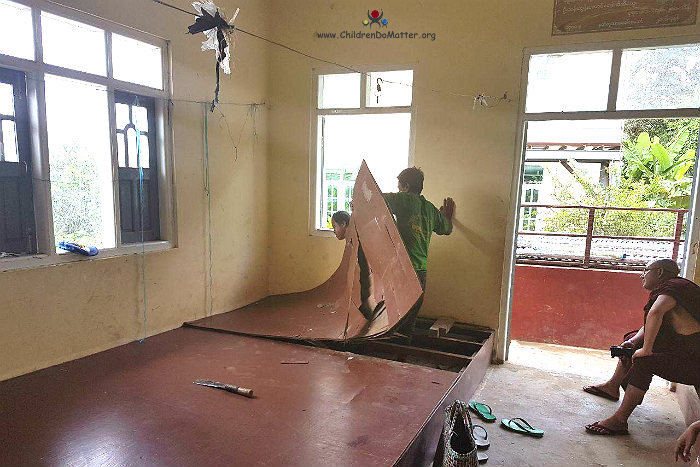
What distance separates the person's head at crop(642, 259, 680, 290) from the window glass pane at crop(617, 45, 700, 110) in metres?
1.41

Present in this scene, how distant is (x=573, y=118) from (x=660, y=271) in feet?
4.94

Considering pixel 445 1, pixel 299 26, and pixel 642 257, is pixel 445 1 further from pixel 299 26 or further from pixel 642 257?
pixel 642 257

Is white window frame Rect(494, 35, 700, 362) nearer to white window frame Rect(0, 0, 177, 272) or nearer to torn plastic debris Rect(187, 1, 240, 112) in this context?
torn plastic debris Rect(187, 1, 240, 112)

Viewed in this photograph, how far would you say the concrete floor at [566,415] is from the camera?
2.49 metres

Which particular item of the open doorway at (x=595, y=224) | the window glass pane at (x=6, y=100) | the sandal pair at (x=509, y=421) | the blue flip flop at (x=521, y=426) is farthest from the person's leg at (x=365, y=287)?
the window glass pane at (x=6, y=100)

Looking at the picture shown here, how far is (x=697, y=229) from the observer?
11.2 ft

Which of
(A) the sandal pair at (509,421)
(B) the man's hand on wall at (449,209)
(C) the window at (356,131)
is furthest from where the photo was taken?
(C) the window at (356,131)

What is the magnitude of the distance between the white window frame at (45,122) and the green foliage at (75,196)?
0.09 m

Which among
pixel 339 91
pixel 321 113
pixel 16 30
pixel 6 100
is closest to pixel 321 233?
pixel 321 113

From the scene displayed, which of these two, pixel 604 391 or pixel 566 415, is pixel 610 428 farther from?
pixel 604 391

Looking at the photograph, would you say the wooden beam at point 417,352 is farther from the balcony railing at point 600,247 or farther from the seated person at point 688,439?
the balcony railing at point 600,247

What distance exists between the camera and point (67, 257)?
3.07 m

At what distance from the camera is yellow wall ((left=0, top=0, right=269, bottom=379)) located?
114 inches

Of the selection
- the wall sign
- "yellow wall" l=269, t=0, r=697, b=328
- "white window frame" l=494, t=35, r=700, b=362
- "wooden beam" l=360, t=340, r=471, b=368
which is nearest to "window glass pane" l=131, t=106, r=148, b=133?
"yellow wall" l=269, t=0, r=697, b=328
